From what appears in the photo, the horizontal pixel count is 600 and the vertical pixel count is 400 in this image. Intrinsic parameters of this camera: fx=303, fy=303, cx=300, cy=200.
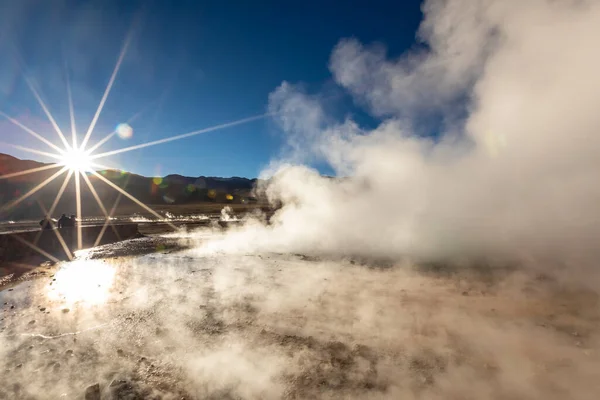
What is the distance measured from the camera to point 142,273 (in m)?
10.8

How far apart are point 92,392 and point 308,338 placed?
317 cm

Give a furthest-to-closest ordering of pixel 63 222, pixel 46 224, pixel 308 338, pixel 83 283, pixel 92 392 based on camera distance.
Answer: pixel 63 222 < pixel 46 224 < pixel 83 283 < pixel 308 338 < pixel 92 392

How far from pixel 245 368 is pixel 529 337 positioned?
4.57m

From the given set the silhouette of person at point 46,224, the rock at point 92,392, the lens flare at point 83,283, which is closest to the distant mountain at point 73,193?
the silhouette of person at point 46,224

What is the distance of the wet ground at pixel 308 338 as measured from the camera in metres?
3.98

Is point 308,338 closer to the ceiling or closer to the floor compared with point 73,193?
closer to the floor

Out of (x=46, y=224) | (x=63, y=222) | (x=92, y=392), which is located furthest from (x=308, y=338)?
(x=63, y=222)

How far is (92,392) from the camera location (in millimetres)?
3947

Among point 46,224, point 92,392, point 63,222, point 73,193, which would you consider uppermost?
point 73,193

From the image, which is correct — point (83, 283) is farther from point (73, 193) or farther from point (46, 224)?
point (73, 193)

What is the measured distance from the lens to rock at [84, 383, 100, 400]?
3.91 metres

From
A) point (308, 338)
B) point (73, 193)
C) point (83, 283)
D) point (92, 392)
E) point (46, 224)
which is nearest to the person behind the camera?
point (92, 392)

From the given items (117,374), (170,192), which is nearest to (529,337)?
(117,374)

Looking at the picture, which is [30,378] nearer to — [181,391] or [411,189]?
[181,391]
